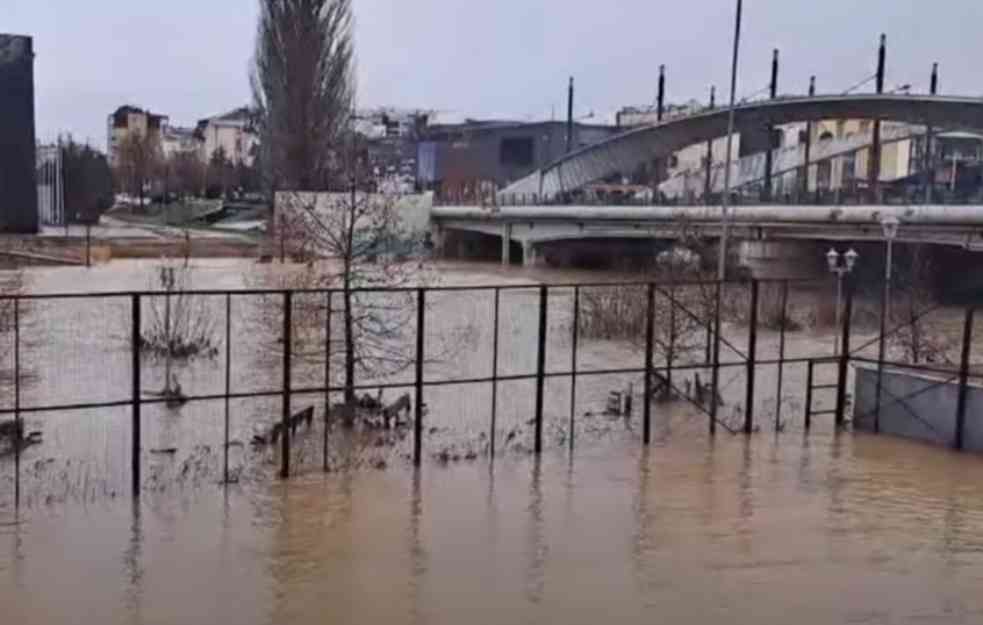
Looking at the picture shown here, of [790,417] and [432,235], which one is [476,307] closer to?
[790,417]

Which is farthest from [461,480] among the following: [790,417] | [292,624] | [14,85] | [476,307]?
[14,85]

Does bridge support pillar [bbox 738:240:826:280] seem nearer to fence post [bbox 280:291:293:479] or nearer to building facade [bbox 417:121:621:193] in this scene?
fence post [bbox 280:291:293:479]

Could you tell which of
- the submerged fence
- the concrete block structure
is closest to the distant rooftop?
the concrete block structure

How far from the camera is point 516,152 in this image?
139m

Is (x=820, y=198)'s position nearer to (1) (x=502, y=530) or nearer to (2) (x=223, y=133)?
(1) (x=502, y=530)

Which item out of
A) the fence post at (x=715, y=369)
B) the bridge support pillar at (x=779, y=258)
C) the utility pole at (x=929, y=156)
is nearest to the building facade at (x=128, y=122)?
the utility pole at (x=929, y=156)

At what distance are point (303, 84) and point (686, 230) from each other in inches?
1099

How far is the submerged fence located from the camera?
2202 centimetres

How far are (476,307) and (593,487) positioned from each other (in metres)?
25.0

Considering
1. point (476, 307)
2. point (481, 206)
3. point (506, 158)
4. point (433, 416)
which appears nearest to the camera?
point (433, 416)

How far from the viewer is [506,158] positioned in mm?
139250

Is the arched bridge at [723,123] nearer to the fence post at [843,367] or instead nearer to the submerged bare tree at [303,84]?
the submerged bare tree at [303,84]

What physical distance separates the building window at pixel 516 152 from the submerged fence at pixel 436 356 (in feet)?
304

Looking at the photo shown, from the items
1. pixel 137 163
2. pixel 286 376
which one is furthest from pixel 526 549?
pixel 137 163
